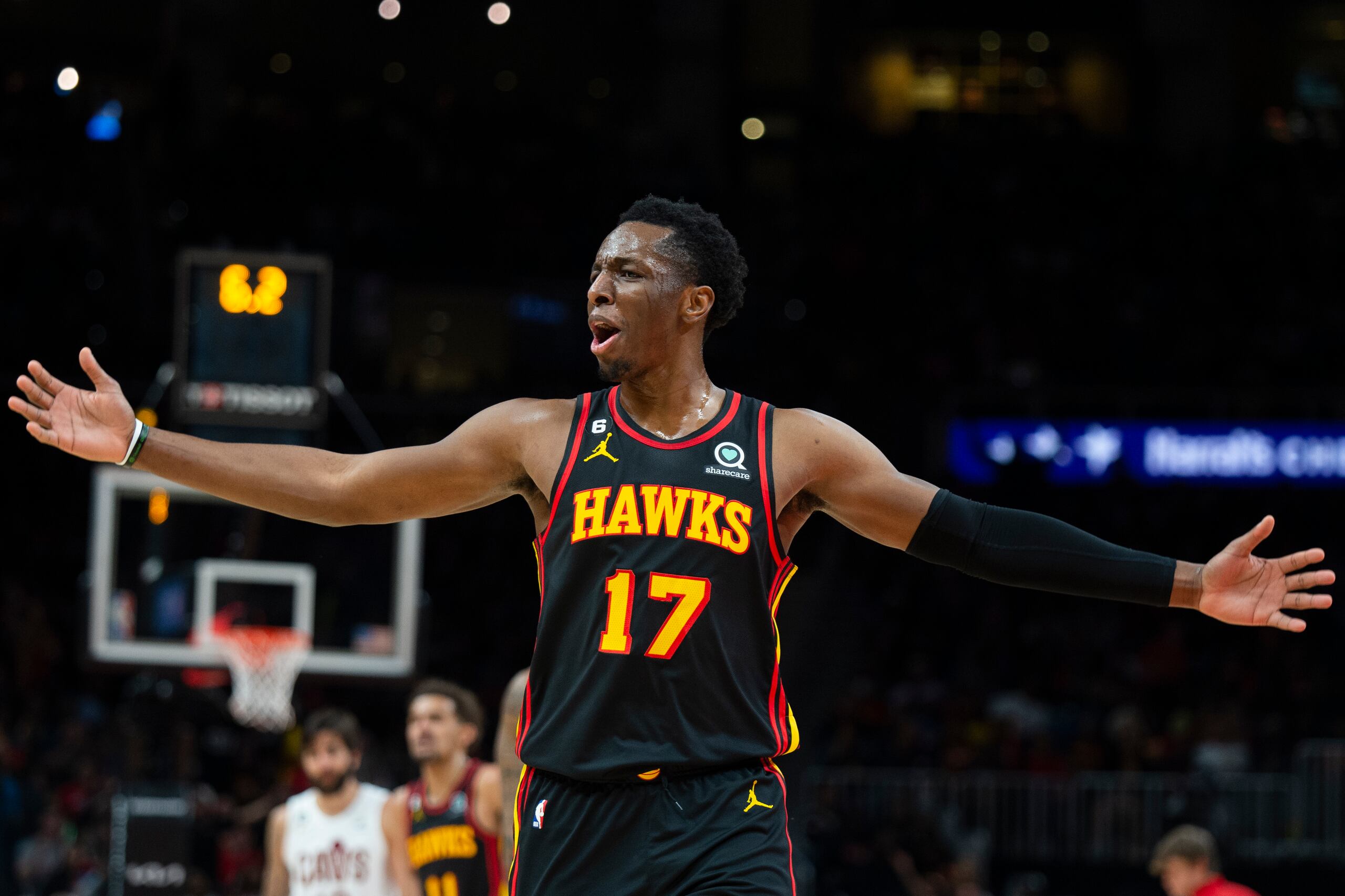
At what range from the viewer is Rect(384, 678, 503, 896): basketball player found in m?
7.98

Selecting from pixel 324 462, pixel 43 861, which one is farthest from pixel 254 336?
pixel 324 462

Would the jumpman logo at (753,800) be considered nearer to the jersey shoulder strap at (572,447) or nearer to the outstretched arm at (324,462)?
the jersey shoulder strap at (572,447)

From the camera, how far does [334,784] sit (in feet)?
28.7

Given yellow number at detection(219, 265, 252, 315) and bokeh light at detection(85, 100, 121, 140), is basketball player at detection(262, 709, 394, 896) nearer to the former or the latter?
yellow number at detection(219, 265, 252, 315)

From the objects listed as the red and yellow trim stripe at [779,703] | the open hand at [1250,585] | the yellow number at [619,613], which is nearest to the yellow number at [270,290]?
the red and yellow trim stripe at [779,703]

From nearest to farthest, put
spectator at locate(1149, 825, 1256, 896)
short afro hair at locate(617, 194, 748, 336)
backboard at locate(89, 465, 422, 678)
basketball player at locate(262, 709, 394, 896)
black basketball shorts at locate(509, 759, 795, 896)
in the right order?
black basketball shorts at locate(509, 759, 795, 896) → short afro hair at locate(617, 194, 748, 336) → spectator at locate(1149, 825, 1256, 896) → basketball player at locate(262, 709, 394, 896) → backboard at locate(89, 465, 422, 678)

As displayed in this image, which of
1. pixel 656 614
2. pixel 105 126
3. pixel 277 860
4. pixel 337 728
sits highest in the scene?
pixel 105 126

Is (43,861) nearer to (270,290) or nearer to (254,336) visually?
(254,336)

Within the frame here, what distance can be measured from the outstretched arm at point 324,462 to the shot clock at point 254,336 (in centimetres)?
723

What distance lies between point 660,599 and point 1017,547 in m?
0.84

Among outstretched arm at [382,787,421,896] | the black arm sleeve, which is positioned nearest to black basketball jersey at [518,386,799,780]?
the black arm sleeve

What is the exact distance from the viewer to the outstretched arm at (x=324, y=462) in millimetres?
3818

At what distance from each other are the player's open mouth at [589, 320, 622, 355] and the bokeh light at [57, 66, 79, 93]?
16936 millimetres

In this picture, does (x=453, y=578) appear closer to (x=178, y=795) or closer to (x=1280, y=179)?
(x=178, y=795)
